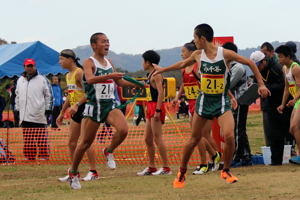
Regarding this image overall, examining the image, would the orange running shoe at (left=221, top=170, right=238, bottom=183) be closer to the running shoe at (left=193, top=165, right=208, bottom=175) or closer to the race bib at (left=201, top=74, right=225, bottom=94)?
the race bib at (left=201, top=74, right=225, bottom=94)

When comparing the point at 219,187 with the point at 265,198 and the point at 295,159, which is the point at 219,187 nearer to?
the point at 265,198

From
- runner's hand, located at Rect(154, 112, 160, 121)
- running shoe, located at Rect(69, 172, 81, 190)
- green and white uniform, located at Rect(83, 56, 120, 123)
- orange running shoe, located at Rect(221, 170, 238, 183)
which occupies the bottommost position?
running shoe, located at Rect(69, 172, 81, 190)

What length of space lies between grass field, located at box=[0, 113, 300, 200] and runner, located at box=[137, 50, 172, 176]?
40 cm

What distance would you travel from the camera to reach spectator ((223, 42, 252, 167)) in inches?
404

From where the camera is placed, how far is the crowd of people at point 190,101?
7.69 m

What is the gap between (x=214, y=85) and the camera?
765 centimetres

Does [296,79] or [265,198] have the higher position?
[296,79]

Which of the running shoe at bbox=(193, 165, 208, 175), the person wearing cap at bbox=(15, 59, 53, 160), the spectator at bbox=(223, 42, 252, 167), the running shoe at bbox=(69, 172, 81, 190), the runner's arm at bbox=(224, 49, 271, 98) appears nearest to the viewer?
the runner's arm at bbox=(224, 49, 271, 98)

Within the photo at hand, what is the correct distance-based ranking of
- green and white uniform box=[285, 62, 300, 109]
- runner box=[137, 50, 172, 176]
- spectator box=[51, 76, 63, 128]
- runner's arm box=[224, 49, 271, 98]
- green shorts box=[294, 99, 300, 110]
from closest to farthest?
runner's arm box=[224, 49, 271, 98] < runner box=[137, 50, 172, 176] < green shorts box=[294, 99, 300, 110] < green and white uniform box=[285, 62, 300, 109] < spectator box=[51, 76, 63, 128]

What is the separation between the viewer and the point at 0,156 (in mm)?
13117

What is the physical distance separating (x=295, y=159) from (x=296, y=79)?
4.59 ft

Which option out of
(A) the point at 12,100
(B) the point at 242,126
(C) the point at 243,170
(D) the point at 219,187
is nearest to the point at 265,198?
(D) the point at 219,187

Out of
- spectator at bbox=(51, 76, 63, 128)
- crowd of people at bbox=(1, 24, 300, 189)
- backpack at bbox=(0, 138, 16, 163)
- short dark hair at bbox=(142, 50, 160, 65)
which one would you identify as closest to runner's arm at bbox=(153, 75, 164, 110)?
crowd of people at bbox=(1, 24, 300, 189)

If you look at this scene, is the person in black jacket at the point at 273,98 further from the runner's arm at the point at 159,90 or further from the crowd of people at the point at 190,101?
the runner's arm at the point at 159,90
